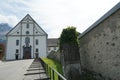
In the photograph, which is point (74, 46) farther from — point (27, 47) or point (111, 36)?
point (27, 47)

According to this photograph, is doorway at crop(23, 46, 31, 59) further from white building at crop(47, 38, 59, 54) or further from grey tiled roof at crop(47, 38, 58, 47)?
grey tiled roof at crop(47, 38, 58, 47)

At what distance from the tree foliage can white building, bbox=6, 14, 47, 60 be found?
105 feet

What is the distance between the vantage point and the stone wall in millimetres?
6176

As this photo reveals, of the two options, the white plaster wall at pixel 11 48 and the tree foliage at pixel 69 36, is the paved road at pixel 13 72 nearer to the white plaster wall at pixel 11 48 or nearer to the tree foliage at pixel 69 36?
the tree foliage at pixel 69 36

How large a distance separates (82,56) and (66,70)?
9.62ft

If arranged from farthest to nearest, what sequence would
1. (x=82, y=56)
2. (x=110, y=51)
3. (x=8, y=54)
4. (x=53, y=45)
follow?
(x=53, y=45) < (x=8, y=54) < (x=82, y=56) < (x=110, y=51)

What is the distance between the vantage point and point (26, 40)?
40656mm

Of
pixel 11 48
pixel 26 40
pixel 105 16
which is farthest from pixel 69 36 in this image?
pixel 11 48

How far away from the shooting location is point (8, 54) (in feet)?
127

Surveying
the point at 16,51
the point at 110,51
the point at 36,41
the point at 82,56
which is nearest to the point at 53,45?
the point at 36,41

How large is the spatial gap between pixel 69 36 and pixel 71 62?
1997 mm

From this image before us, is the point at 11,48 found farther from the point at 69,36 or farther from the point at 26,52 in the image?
the point at 69,36

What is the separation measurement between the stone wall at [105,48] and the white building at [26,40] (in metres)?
32.7

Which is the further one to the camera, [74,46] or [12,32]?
[12,32]
